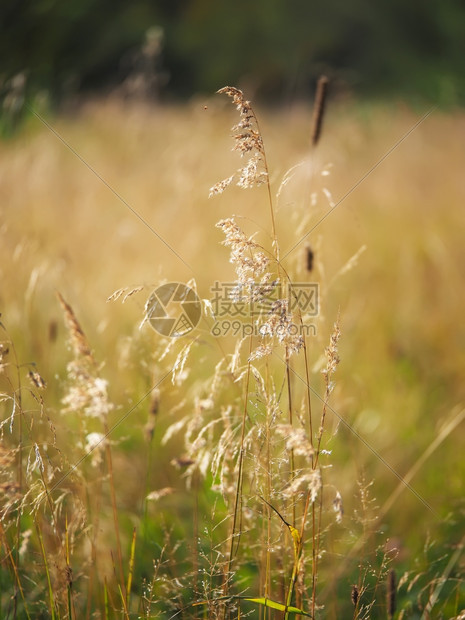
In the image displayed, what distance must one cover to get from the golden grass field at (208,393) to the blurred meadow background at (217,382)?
15mm

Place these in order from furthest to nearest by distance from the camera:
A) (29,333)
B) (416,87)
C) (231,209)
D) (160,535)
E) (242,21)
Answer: (242,21) → (416,87) → (231,209) → (29,333) → (160,535)

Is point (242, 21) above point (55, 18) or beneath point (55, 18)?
above

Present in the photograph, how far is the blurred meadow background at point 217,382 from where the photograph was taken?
43.2 inches

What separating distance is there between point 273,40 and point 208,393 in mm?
19662

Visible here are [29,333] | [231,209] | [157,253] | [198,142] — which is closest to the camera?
[29,333]

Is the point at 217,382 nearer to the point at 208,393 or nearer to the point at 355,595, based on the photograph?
the point at 355,595

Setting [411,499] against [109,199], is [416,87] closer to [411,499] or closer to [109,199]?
[109,199]

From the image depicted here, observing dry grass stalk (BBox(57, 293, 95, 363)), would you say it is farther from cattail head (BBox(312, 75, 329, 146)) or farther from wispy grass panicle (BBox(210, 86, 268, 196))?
cattail head (BBox(312, 75, 329, 146))

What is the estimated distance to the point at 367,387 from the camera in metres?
2.32

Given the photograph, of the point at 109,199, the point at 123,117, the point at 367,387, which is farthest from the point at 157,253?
the point at 123,117

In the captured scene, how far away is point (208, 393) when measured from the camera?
1746mm

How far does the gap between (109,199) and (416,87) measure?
638 inches

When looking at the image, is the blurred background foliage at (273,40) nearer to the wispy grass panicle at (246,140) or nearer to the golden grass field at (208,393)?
the golden grass field at (208,393)

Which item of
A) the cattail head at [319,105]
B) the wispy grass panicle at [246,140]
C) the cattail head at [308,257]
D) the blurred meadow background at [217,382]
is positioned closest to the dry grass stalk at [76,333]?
the blurred meadow background at [217,382]
